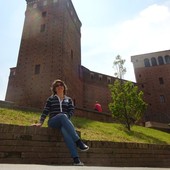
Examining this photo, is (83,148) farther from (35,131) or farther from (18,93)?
(18,93)

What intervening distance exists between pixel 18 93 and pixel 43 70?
3.42 meters

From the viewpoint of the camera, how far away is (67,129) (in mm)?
3783

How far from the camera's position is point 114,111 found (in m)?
14.1

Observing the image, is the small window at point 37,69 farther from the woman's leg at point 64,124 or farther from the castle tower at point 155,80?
the castle tower at point 155,80

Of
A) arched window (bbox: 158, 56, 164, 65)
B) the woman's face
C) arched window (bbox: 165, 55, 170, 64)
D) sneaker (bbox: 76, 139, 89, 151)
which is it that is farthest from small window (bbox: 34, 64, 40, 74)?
arched window (bbox: 165, 55, 170, 64)

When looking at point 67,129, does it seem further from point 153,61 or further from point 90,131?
point 153,61

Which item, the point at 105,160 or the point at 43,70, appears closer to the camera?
the point at 105,160

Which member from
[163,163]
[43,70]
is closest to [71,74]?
[43,70]

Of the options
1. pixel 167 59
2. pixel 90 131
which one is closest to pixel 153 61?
pixel 167 59

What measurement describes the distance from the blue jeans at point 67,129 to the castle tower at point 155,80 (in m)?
31.6

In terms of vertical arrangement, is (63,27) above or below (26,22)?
below

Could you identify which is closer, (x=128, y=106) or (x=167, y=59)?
(x=128, y=106)

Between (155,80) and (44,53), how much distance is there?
2467cm

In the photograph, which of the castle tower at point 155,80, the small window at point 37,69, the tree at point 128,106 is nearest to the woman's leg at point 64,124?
the tree at point 128,106
